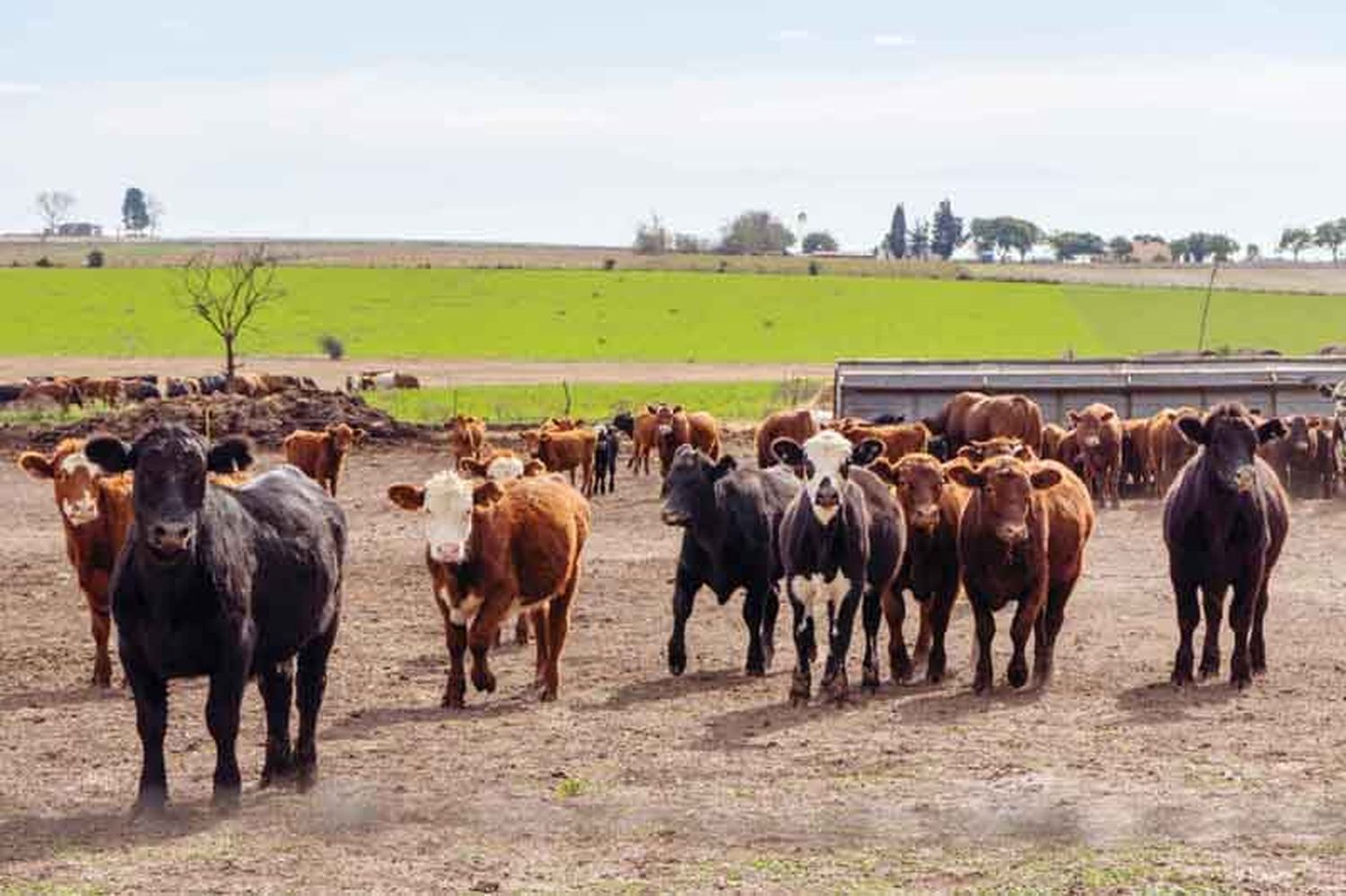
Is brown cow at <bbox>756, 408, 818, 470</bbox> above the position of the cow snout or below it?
below

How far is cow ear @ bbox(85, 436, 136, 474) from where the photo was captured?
10289 mm

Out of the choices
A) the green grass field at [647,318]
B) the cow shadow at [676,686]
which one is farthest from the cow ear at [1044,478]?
the green grass field at [647,318]

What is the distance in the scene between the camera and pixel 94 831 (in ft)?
32.5

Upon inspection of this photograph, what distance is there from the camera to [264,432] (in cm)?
3919

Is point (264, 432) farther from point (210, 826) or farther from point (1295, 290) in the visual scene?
point (1295, 290)

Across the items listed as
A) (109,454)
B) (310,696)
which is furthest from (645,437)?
(109,454)

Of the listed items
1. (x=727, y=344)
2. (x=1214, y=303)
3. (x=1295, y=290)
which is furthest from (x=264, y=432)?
(x=1295, y=290)

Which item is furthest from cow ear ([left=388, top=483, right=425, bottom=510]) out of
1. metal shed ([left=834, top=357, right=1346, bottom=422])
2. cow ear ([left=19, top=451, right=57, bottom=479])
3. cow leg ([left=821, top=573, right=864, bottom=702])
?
metal shed ([left=834, top=357, right=1346, bottom=422])

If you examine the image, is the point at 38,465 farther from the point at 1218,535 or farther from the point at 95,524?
the point at 1218,535

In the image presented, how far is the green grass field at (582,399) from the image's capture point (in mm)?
48125

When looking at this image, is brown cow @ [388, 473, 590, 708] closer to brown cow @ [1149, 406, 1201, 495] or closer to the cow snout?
the cow snout

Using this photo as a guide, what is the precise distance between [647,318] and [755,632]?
255 ft

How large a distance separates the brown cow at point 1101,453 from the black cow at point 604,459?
6737 mm

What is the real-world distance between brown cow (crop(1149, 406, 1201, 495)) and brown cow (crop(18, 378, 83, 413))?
28321 millimetres
